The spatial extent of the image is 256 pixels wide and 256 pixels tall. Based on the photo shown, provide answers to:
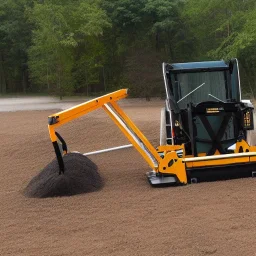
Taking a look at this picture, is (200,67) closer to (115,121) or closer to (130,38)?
(115,121)

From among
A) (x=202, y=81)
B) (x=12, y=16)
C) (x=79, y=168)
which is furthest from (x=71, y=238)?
(x=12, y=16)

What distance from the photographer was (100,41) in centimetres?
3409

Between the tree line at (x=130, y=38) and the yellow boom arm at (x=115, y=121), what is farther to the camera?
the tree line at (x=130, y=38)

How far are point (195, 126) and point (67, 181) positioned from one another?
7.29 ft

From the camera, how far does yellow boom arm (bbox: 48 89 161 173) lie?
262 inches

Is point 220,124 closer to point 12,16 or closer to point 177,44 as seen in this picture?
point 177,44

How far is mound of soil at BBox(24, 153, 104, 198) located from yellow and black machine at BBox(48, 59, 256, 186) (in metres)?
0.19

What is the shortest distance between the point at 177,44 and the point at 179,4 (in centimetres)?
253

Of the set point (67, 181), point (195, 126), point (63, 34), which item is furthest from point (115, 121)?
point (63, 34)

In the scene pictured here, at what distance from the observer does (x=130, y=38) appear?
33438mm

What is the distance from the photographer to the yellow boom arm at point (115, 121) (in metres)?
6.64

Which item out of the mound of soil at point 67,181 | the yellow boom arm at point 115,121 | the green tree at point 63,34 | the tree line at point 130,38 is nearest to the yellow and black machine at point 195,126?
the yellow boom arm at point 115,121

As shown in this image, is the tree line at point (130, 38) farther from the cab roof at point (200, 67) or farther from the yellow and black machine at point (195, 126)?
the yellow and black machine at point (195, 126)

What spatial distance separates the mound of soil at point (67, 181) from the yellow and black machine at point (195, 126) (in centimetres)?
19
